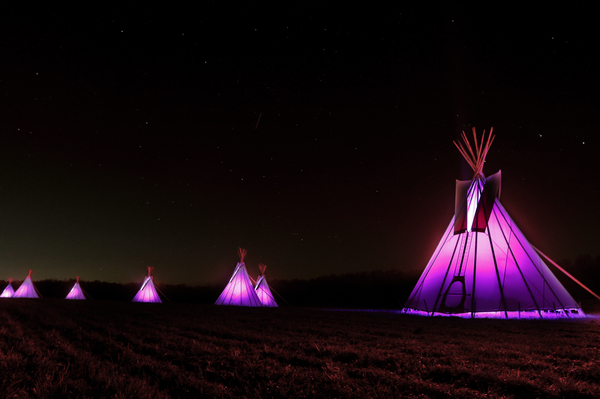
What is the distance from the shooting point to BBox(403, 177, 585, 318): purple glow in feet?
32.1

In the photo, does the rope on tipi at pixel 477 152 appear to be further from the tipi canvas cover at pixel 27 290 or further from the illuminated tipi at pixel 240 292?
the tipi canvas cover at pixel 27 290

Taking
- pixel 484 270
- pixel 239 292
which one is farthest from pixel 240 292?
pixel 484 270

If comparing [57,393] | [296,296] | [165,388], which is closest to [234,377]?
[165,388]

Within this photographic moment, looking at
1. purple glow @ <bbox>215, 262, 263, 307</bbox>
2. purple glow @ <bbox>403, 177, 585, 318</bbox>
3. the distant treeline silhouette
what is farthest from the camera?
the distant treeline silhouette

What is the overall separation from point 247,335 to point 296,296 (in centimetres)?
3221

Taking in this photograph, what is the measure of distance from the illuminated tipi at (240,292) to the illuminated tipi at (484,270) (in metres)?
10.2

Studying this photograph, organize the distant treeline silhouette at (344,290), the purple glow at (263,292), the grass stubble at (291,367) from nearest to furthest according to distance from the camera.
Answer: the grass stubble at (291,367) → the purple glow at (263,292) → the distant treeline silhouette at (344,290)

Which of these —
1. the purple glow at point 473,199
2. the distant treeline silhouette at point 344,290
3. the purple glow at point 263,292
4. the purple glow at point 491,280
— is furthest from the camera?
the distant treeline silhouette at point 344,290

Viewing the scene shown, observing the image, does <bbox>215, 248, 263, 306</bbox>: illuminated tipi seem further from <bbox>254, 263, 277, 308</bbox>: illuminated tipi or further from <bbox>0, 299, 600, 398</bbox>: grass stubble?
<bbox>0, 299, 600, 398</bbox>: grass stubble

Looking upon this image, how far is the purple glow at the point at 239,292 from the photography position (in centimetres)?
1934

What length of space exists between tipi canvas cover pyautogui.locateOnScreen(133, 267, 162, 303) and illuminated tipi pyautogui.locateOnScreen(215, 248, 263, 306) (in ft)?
27.5

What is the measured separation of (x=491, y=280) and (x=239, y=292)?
13372mm

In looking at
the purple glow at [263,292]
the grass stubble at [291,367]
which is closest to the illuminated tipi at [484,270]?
the grass stubble at [291,367]

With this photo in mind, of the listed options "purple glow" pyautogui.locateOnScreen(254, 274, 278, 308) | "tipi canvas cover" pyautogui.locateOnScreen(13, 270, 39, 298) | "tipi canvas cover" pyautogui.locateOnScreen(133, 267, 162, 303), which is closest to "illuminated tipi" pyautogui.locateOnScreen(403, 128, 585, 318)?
"purple glow" pyautogui.locateOnScreen(254, 274, 278, 308)
